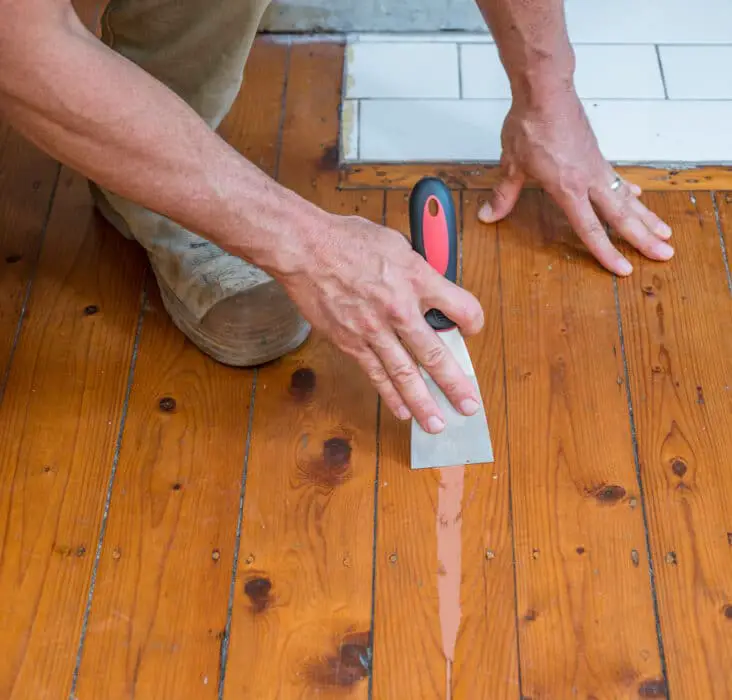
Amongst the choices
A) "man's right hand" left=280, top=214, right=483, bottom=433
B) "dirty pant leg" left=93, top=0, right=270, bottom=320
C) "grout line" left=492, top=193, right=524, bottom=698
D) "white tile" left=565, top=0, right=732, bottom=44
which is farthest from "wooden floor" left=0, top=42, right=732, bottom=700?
"white tile" left=565, top=0, right=732, bottom=44

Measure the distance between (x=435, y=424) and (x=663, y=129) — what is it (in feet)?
2.66

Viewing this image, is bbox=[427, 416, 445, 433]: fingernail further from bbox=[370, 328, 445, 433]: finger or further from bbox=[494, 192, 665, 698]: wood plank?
bbox=[494, 192, 665, 698]: wood plank

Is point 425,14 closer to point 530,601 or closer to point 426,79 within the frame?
point 426,79

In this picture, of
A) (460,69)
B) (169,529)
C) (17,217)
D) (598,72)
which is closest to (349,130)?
(460,69)

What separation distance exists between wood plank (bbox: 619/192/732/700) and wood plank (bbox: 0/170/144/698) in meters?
0.71

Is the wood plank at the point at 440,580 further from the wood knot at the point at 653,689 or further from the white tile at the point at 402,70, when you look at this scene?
the white tile at the point at 402,70

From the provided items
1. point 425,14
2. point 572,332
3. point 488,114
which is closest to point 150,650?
point 572,332

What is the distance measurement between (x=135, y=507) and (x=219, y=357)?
24cm

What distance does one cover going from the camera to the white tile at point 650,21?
1.76 metres

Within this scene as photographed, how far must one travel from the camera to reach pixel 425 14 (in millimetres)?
1774

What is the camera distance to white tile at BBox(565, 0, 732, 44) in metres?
1.76

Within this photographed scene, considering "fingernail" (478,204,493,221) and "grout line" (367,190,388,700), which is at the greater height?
"fingernail" (478,204,493,221)

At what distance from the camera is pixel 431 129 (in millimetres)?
1634

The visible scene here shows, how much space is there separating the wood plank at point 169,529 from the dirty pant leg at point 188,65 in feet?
0.35
